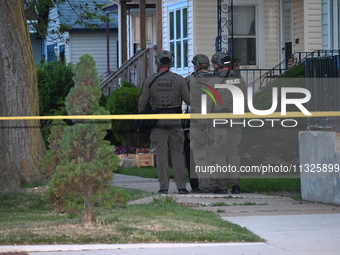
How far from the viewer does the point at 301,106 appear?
1162 centimetres

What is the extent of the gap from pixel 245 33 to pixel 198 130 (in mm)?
10518

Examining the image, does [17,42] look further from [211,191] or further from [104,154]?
[104,154]

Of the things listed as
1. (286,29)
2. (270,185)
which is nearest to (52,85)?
(286,29)

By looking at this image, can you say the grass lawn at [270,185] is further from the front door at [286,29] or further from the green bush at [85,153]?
the front door at [286,29]

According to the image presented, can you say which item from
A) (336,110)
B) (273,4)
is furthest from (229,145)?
(273,4)

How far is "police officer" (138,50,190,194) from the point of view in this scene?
1120 centimetres

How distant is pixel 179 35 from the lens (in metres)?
22.8

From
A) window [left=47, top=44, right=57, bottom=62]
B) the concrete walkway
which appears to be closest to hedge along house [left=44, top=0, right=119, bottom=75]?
window [left=47, top=44, right=57, bottom=62]

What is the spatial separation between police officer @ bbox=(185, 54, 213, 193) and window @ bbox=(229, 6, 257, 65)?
1013 centimetres

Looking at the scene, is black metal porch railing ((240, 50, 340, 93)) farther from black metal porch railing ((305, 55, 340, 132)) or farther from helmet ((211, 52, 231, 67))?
black metal porch railing ((305, 55, 340, 132))

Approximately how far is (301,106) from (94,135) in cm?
493

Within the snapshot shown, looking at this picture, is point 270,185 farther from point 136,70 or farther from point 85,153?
point 136,70

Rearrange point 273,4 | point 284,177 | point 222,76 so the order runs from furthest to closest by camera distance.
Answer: point 273,4 < point 284,177 < point 222,76

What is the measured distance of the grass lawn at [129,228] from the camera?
729 cm
